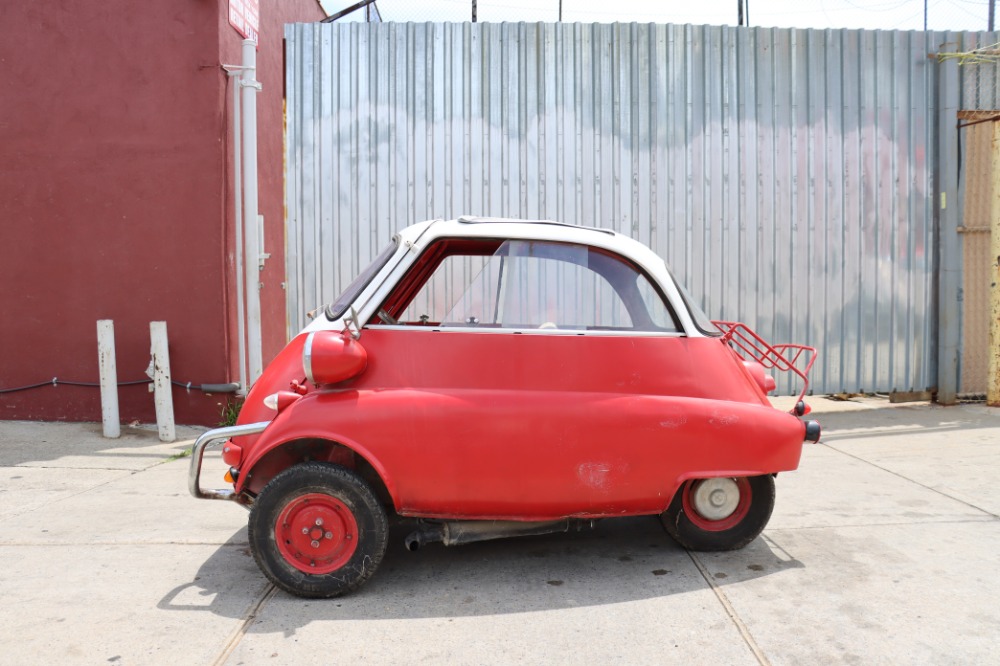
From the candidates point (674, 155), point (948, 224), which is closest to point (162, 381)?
point (674, 155)

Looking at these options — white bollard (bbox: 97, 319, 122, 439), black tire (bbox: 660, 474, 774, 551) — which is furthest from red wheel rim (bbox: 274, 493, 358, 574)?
white bollard (bbox: 97, 319, 122, 439)

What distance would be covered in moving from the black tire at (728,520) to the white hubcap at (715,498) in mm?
17

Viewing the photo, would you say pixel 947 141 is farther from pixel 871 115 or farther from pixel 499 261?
pixel 499 261

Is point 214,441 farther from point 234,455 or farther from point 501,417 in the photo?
point 501,417

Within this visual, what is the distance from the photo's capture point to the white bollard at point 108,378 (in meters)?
6.74

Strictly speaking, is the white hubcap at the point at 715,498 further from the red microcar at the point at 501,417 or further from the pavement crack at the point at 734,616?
the pavement crack at the point at 734,616

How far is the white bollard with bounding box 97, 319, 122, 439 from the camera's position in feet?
22.1

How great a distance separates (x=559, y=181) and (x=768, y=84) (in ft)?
7.58

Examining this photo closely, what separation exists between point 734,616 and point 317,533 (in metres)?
1.79

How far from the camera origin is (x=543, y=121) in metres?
7.64

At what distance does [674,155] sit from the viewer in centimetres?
777

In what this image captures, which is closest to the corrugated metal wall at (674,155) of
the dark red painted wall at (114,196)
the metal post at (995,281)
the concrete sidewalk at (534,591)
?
the metal post at (995,281)

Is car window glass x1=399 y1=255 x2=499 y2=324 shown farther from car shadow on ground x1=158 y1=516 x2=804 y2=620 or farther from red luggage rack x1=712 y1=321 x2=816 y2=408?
red luggage rack x1=712 y1=321 x2=816 y2=408

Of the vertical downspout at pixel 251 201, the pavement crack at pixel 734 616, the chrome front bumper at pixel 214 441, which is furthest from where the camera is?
the vertical downspout at pixel 251 201
